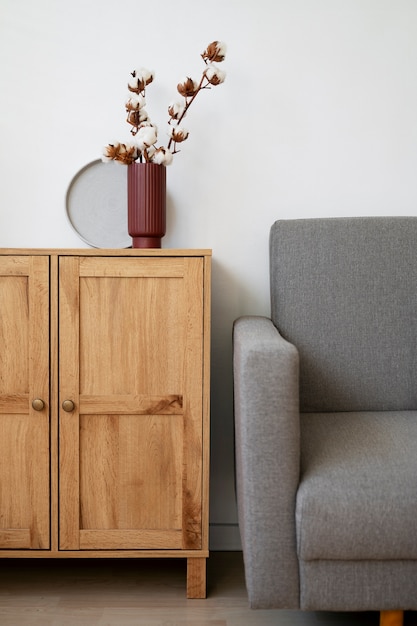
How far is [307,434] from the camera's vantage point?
1.49 metres

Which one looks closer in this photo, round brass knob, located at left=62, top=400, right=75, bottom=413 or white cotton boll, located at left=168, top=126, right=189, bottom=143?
round brass knob, located at left=62, top=400, right=75, bottom=413

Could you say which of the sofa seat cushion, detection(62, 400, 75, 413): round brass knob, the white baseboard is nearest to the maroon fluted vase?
detection(62, 400, 75, 413): round brass knob

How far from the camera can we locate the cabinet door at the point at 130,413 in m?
1.58

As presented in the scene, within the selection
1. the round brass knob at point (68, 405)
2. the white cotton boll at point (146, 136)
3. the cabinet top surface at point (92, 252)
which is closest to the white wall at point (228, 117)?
the white cotton boll at point (146, 136)

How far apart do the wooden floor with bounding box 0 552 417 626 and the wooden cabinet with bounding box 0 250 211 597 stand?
0.43 feet

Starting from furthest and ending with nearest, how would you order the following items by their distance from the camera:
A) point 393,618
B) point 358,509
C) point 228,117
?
point 228,117 < point 393,618 < point 358,509

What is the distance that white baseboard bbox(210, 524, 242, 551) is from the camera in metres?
1.96

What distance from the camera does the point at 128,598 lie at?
64.1 inches

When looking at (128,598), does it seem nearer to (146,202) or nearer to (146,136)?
(146,202)

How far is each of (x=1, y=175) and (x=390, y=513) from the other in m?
1.48

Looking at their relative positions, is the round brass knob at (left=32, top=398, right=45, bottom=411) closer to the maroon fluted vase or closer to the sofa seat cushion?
the maroon fluted vase

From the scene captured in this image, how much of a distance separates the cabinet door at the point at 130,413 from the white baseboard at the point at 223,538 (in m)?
0.39

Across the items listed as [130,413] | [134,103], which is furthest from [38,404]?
[134,103]

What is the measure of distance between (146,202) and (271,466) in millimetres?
820
